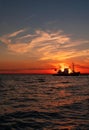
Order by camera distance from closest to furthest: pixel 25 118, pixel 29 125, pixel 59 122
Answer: pixel 29 125
pixel 59 122
pixel 25 118

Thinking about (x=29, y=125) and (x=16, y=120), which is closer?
(x=29, y=125)

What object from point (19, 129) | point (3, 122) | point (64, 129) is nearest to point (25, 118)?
point (3, 122)

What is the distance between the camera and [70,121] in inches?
555

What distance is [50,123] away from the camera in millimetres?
13773

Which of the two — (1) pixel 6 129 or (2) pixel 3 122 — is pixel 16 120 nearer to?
(2) pixel 3 122

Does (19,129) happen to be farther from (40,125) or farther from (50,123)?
(50,123)

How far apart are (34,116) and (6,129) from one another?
13.9ft

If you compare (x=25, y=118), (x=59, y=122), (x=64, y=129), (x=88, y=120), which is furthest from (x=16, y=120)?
(x=88, y=120)

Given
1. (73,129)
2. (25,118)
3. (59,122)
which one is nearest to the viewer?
(73,129)

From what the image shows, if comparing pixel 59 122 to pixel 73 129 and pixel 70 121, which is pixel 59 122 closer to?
pixel 70 121

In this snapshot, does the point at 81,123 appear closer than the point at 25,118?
Yes

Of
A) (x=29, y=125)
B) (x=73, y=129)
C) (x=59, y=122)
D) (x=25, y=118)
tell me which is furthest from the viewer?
(x=25, y=118)

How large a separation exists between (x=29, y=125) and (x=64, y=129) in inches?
92.8

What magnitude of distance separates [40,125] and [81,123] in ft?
8.59
